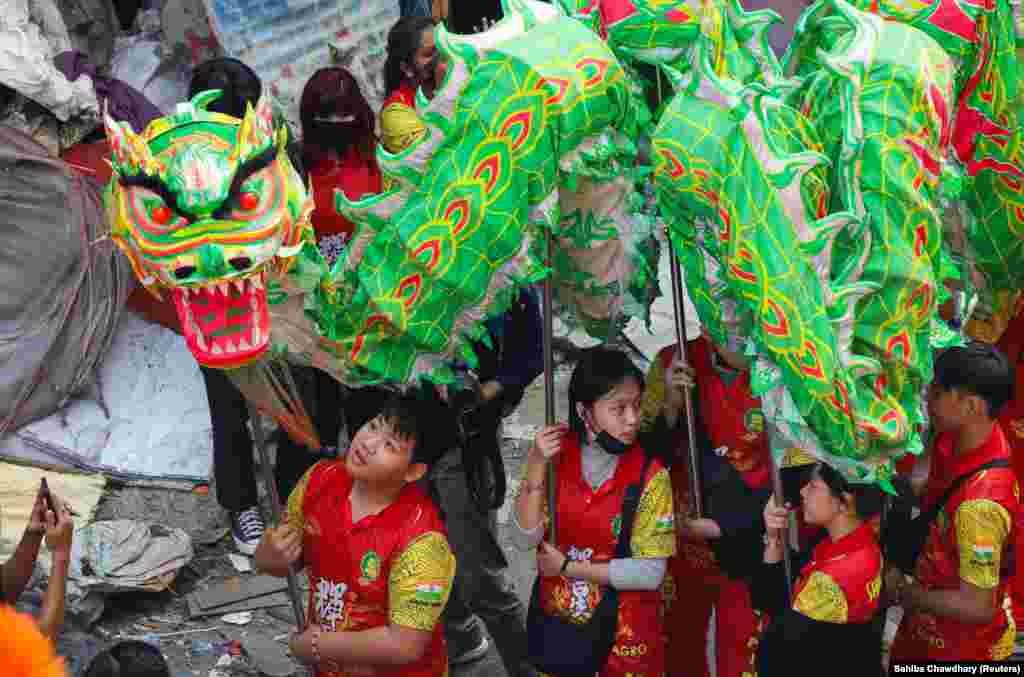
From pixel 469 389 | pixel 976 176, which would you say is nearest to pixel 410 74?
pixel 469 389

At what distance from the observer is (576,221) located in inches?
141

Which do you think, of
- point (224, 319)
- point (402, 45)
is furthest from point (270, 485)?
point (402, 45)

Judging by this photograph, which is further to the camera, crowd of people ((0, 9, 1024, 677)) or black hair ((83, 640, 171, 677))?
crowd of people ((0, 9, 1024, 677))

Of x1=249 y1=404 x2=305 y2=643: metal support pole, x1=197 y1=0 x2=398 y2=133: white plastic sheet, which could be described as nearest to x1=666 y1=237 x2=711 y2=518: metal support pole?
x1=249 y1=404 x2=305 y2=643: metal support pole

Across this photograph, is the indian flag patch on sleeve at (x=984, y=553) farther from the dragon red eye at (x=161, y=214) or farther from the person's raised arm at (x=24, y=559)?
the person's raised arm at (x=24, y=559)

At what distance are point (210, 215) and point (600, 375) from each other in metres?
1.15

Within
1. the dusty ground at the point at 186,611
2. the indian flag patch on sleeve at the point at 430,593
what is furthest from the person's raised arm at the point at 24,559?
the indian flag patch on sleeve at the point at 430,593

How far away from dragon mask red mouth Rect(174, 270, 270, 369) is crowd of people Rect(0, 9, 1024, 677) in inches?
21.6

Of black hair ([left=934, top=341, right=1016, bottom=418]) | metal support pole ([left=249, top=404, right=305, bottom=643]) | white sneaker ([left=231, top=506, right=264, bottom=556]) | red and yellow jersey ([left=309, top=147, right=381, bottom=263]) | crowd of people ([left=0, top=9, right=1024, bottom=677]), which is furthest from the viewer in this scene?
white sneaker ([left=231, top=506, right=264, bottom=556])

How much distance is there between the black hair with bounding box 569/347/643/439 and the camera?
3740mm

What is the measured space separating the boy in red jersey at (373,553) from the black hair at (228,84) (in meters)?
1.30

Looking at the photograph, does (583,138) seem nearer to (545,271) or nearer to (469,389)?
(545,271)

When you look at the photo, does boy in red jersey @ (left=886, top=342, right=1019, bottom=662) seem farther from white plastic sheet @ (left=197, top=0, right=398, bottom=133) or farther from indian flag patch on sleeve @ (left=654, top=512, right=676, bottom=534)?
white plastic sheet @ (left=197, top=0, right=398, bottom=133)

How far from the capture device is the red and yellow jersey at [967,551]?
12.2 feet
